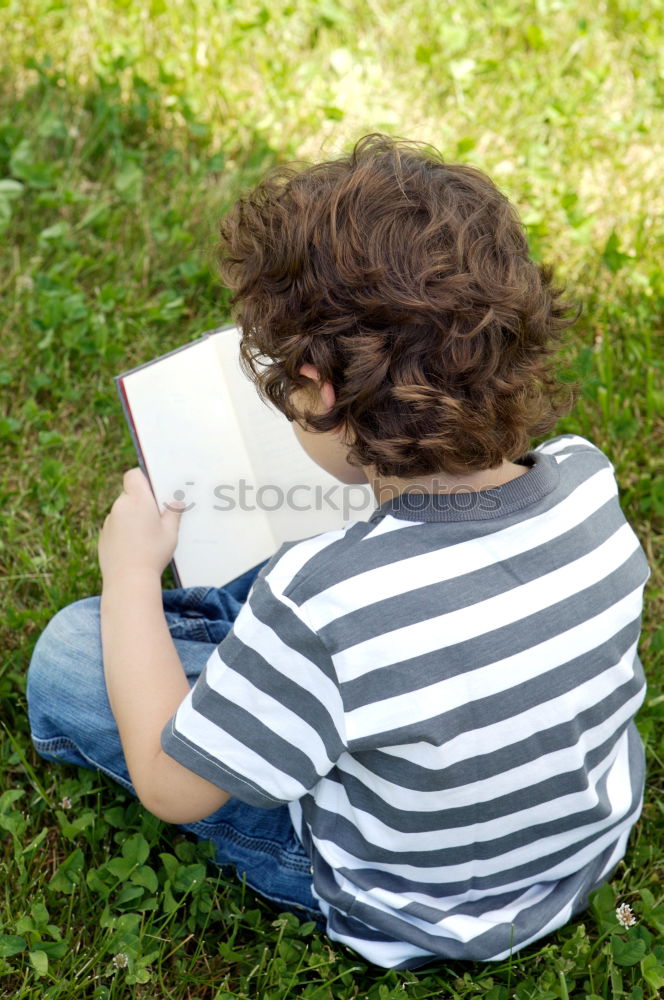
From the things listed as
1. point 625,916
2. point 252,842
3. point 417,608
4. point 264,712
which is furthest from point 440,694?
point 625,916

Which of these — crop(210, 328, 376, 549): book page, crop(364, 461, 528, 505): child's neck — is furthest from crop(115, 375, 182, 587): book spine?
crop(364, 461, 528, 505): child's neck

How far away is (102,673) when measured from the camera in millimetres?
1422

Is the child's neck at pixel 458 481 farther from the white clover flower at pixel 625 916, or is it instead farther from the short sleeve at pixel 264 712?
the white clover flower at pixel 625 916

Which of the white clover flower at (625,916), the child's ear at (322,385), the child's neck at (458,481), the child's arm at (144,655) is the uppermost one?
the child's ear at (322,385)

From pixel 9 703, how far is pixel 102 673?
0.96 ft

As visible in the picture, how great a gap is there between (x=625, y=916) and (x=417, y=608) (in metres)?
0.72

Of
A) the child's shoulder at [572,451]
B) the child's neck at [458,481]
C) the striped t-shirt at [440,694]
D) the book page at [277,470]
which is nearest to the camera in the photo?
the striped t-shirt at [440,694]

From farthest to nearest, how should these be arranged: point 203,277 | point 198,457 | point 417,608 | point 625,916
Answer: point 203,277, point 198,457, point 625,916, point 417,608

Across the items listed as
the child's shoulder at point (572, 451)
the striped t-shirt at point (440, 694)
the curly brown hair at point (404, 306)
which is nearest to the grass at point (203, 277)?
the striped t-shirt at point (440, 694)

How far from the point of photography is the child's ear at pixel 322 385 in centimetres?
114

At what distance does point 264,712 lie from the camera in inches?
41.9

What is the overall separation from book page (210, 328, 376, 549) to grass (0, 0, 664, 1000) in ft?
1.02

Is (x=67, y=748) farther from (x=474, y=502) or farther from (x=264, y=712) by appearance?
(x=474, y=502)

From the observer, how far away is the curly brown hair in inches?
41.8
